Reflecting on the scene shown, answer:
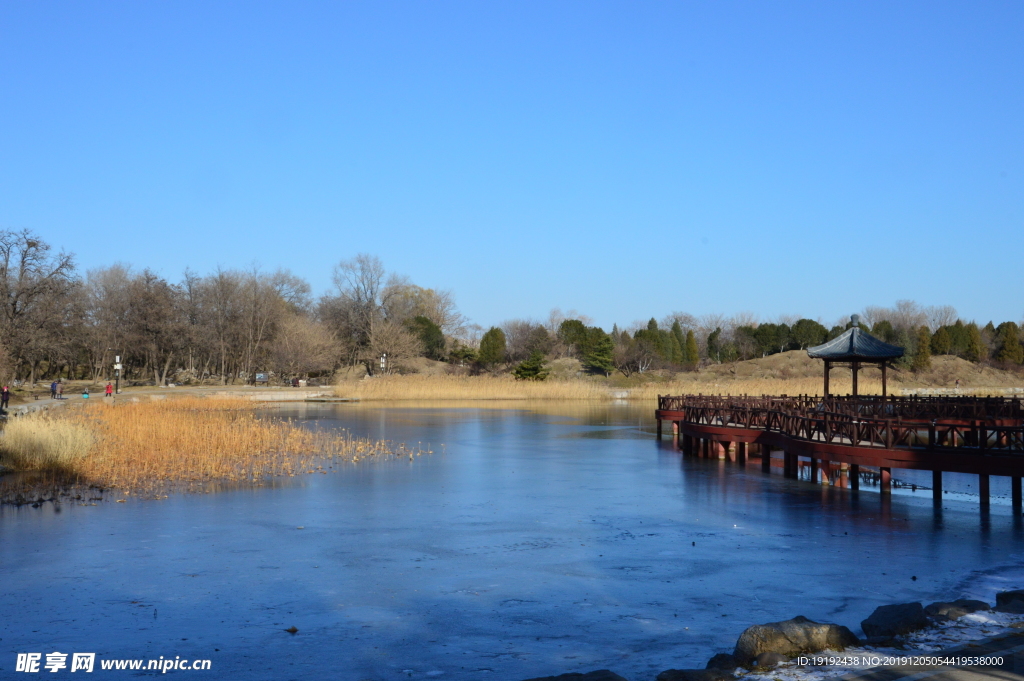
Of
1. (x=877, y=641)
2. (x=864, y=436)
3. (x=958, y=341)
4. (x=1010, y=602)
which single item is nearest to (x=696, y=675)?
(x=877, y=641)

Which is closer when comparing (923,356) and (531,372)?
(531,372)

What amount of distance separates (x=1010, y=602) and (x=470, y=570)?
20.7 feet

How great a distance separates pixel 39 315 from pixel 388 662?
5331cm

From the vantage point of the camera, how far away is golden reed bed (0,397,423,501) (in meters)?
20.2

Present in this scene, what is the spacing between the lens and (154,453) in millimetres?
23469

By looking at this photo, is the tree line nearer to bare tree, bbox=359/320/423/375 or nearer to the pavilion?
bare tree, bbox=359/320/423/375

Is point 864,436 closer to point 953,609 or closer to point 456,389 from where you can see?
point 953,609

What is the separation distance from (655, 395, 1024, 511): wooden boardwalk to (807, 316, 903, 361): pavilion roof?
4.85 ft

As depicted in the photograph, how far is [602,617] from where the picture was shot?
9453 millimetres

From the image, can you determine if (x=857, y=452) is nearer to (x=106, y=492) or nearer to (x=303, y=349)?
(x=106, y=492)

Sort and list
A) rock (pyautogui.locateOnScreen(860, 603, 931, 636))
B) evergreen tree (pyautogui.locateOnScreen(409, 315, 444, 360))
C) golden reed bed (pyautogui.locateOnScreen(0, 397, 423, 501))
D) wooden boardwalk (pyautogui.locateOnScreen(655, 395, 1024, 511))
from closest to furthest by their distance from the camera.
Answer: rock (pyautogui.locateOnScreen(860, 603, 931, 636)) < wooden boardwalk (pyautogui.locateOnScreen(655, 395, 1024, 511)) < golden reed bed (pyautogui.locateOnScreen(0, 397, 423, 501)) < evergreen tree (pyautogui.locateOnScreen(409, 315, 444, 360))

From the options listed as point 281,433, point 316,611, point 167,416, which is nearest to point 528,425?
point 281,433

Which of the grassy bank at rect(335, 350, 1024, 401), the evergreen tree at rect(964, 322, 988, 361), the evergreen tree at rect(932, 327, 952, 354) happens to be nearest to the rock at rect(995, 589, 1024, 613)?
the grassy bank at rect(335, 350, 1024, 401)

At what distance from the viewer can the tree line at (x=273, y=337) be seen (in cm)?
5547
